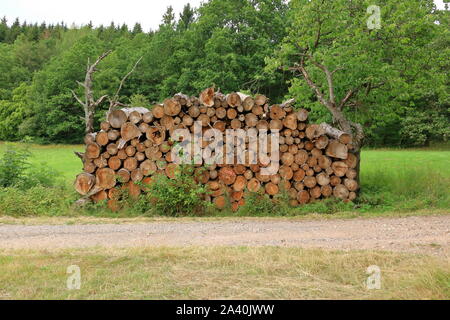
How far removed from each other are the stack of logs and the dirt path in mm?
1788

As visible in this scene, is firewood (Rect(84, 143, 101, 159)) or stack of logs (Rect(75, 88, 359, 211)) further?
firewood (Rect(84, 143, 101, 159))

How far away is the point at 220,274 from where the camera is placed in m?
5.03

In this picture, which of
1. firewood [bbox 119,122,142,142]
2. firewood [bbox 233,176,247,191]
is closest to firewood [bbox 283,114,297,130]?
firewood [bbox 233,176,247,191]

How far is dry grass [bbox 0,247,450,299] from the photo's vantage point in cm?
443

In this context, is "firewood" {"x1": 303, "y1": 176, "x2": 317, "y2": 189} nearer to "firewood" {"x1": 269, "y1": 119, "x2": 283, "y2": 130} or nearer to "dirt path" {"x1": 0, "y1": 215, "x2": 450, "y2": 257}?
"firewood" {"x1": 269, "y1": 119, "x2": 283, "y2": 130}

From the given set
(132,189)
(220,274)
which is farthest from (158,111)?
(220,274)

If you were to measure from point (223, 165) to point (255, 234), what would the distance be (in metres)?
3.62

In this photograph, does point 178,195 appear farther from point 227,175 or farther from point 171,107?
point 171,107

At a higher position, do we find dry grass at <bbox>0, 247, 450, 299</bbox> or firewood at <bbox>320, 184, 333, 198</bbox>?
firewood at <bbox>320, 184, 333, 198</bbox>

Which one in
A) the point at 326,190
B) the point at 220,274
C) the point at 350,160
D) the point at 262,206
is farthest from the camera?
the point at 350,160
